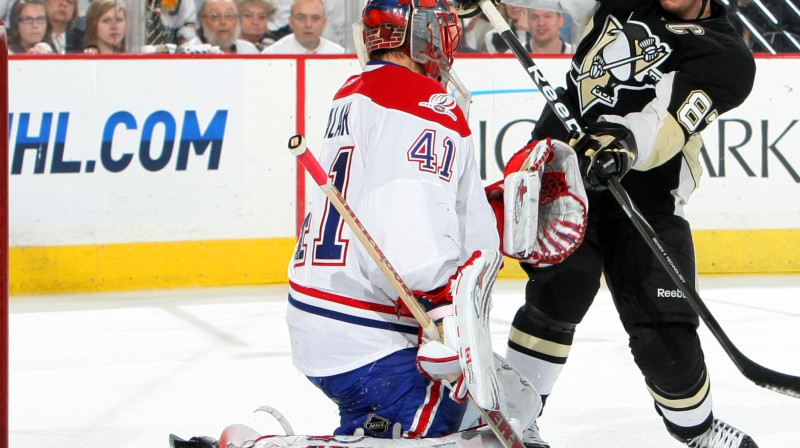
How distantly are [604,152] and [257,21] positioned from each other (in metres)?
3.09

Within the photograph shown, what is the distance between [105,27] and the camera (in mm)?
4574

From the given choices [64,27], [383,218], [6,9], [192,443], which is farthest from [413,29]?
[6,9]

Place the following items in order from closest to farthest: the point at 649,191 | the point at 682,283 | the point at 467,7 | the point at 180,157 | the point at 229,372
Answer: the point at 682,283 → the point at 649,191 → the point at 467,7 → the point at 229,372 → the point at 180,157

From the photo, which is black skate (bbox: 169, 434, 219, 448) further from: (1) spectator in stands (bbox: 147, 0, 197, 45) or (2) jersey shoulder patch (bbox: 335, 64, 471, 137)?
(1) spectator in stands (bbox: 147, 0, 197, 45)

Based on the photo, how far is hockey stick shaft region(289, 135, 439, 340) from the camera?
1.51 meters

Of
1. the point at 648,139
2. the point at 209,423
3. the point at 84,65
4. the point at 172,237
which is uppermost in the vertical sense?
the point at 648,139

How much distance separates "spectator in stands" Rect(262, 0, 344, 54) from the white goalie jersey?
3065 mm

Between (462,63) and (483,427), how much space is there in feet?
10.4

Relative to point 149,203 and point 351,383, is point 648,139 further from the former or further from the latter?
point 149,203

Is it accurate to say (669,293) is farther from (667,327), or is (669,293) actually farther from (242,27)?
(242,27)

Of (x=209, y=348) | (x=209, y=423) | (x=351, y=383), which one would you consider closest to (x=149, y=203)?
(x=209, y=348)

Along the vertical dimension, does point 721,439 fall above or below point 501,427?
below

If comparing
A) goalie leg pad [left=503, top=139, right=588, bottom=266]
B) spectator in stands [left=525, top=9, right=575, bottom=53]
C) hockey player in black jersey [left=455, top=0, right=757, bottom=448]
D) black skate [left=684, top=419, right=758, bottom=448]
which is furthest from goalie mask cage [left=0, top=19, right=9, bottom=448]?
spectator in stands [left=525, top=9, right=575, bottom=53]

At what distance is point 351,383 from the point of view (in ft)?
5.39
